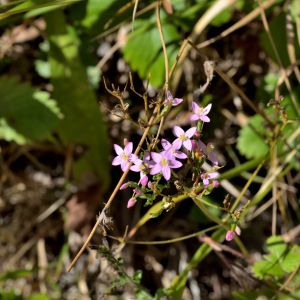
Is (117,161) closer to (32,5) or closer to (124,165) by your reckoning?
(124,165)

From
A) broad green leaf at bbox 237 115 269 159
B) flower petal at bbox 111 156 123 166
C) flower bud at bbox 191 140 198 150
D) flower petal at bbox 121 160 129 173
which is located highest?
flower petal at bbox 111 156 123 166

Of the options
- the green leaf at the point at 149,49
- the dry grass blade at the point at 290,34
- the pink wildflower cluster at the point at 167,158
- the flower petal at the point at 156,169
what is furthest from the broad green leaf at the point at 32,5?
the dry grass blade at the point at 290,34

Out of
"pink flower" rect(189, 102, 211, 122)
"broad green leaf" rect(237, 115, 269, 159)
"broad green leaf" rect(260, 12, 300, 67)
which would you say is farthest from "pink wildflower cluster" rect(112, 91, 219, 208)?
"broad green leaf" rect(260, 12, 300, 67)

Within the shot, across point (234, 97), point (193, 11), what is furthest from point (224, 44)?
point (193, 11)

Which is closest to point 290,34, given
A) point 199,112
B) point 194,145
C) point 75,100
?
point 199,112

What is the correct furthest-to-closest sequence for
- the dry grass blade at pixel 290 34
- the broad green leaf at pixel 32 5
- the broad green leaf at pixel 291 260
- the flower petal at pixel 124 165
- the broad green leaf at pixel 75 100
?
the broad green leaf at pixel 75 100, the dry grass blade at pixel 290 34, the broad green leaf at pixel 291 260, the broad green leaf at pixel 32 5, the flower petal at pixel 124 165

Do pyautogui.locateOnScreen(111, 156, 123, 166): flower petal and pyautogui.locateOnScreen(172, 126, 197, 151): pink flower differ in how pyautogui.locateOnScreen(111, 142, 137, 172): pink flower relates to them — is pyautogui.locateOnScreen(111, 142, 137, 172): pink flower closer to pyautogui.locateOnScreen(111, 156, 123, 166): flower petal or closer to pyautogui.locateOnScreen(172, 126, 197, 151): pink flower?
pyautogui.locateOnScreen(111, 156, 123, 166): flower petal

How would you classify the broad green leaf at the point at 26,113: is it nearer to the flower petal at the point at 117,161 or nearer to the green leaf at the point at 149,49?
the green leaf at the point at 149,49
